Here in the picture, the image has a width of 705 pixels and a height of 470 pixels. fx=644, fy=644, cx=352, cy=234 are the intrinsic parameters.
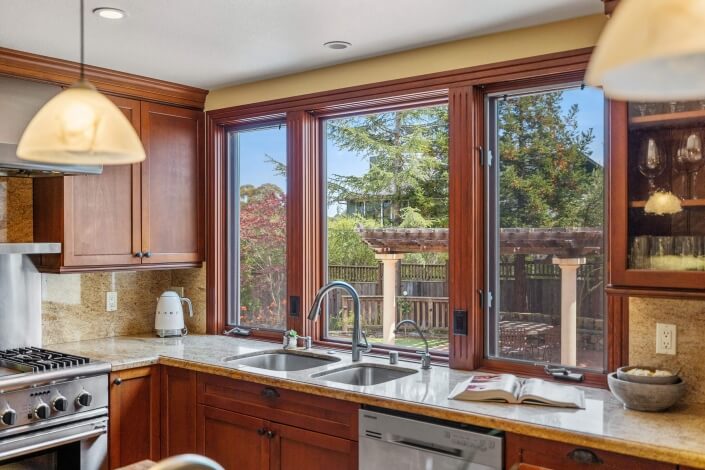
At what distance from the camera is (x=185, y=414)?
3.20 meters

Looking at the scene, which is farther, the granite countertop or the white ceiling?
the white ceiling

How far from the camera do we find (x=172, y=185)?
379cm

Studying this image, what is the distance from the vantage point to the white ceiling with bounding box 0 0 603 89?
2.45 m

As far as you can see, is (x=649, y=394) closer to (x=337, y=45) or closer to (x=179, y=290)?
(x=337, y=45)

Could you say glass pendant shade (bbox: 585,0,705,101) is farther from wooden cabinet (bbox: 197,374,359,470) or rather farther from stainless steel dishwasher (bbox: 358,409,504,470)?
wooden cabinet (bbox: 197,374,359,470)

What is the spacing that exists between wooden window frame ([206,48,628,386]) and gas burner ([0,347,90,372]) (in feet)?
3.26

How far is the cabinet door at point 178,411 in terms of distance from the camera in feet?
10.4

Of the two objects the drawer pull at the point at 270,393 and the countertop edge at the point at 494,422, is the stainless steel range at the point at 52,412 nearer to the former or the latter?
the countertop edge at the point at 494,422

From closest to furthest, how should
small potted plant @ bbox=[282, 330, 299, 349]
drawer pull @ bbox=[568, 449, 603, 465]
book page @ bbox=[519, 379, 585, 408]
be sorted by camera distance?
drawer pull @ bbox=[568, 449, 603, 465], book page @ bbox=[519, 379, 585, 408], small potted plant @ bbox=[282, 330, 299, 349]

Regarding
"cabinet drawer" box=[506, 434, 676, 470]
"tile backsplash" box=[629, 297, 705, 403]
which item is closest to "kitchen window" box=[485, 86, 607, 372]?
"tile backsplash" box=[629, 297, 705, 403]

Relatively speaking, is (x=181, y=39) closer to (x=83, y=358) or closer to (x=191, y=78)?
(x=191, y=78)

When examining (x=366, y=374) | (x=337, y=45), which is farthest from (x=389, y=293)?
(x=337, y=45)

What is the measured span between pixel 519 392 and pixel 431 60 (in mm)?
1549

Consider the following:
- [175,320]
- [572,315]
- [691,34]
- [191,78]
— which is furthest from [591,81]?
[175,320]
